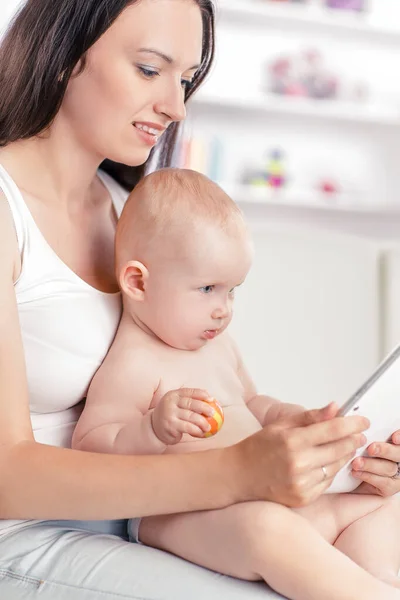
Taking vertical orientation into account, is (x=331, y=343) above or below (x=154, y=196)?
below

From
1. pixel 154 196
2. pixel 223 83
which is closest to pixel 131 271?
pixel 154 196

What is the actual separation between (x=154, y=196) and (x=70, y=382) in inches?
12.6

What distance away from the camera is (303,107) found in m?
4.36

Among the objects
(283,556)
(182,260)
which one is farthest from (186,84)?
(283,556)

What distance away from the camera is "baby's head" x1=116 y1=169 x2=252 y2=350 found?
4.35 feet

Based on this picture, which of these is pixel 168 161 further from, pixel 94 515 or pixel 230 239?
pixel 94 515

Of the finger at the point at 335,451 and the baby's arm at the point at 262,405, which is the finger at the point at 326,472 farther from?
the baby's arm at the point at 262,405

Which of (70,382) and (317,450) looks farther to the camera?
(70,382)

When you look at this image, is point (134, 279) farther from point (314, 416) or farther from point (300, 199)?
point (300, 199)

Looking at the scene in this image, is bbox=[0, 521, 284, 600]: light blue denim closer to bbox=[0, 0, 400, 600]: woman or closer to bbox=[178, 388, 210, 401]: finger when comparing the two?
bbox=[0, 0, 400, 600]: woman

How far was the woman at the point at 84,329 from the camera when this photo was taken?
1.08 meters

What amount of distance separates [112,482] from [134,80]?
0.63m

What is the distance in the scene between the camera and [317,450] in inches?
41.5

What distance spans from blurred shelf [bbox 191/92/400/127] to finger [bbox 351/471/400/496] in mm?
3220
